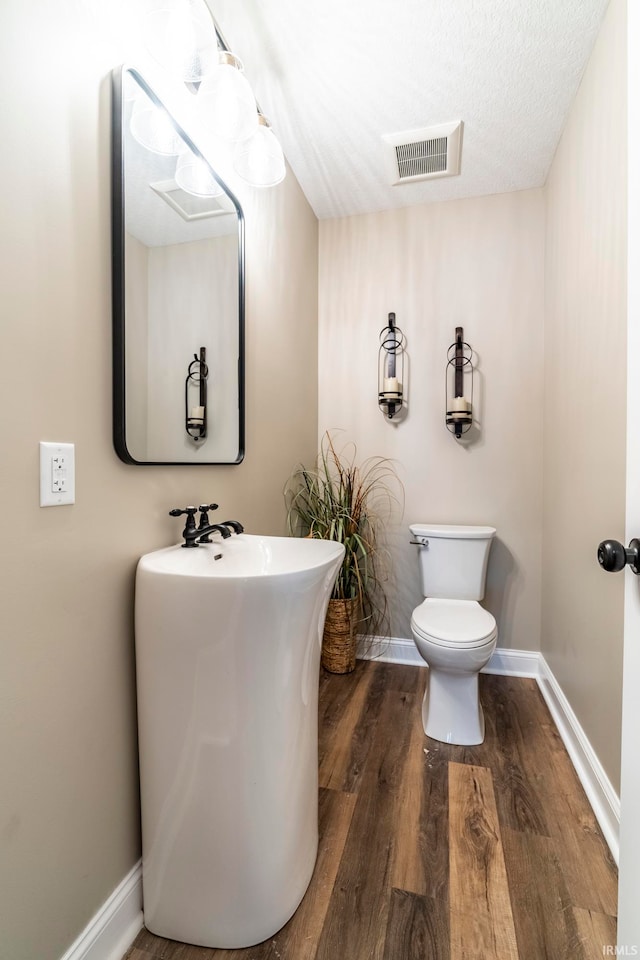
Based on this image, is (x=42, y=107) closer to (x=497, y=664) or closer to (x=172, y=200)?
(x=172, y=200)

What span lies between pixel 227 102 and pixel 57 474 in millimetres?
1153

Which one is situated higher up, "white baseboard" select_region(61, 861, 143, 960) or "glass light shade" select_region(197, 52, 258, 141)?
"glass light shade" select_region(197, 52, 258, 141)

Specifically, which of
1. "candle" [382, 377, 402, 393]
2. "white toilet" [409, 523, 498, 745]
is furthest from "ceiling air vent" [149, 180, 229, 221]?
"white toilet" [409, 523, 498, 745]

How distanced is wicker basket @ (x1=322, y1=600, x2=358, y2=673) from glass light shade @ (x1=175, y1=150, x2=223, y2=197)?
184cm

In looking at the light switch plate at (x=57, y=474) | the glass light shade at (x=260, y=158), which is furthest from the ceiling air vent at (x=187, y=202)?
the light switch plate at (x=57, y=474)

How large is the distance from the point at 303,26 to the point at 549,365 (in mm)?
1667

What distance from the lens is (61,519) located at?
2.74 ft

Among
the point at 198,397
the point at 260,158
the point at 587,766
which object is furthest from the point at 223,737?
the point at 260,158

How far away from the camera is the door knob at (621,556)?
2.07 feet

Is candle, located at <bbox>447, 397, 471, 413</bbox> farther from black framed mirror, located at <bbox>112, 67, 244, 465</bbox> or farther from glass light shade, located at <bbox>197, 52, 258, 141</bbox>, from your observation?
glass light shade, located at <bbox>197, 52, 258, 141</bbox>

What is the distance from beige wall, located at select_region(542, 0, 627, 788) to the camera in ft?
4.23

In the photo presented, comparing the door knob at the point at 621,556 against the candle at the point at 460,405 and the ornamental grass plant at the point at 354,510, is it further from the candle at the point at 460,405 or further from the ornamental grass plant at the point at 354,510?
the candle at the point at 460,405

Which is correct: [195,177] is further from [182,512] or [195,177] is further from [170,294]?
[182,512]

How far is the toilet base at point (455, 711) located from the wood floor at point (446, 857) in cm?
4
